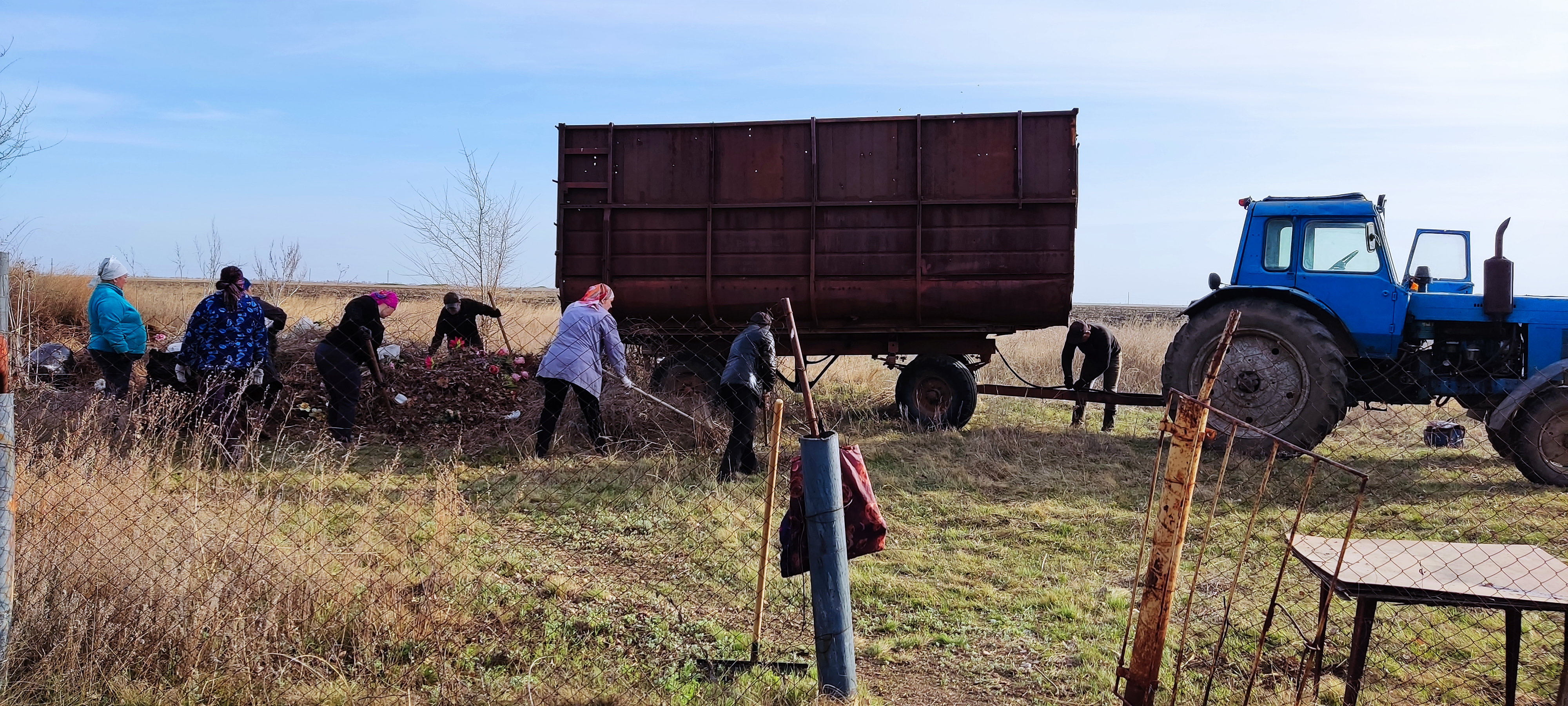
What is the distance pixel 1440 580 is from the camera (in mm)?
3543

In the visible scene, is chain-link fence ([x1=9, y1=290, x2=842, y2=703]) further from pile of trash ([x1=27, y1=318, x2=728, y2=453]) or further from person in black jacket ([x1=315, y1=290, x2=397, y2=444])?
pile of trash ([x1=27, y1=318, x2=728, y2=453])

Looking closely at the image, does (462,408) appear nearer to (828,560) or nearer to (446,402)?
(446,402)

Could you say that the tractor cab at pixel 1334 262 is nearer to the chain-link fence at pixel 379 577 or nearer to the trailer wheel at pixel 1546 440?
the trailer wheel at pixel 1546 440

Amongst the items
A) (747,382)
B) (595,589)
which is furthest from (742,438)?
(595,589)

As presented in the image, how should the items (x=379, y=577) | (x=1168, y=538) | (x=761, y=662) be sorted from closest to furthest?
(x=1168, y=538) → (x=761, y=662) → (x=379, y=577)

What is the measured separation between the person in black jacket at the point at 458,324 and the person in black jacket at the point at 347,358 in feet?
7.17

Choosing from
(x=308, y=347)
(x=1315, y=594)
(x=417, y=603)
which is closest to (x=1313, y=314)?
(x=1315, y=594)

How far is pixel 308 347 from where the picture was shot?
1065 cm

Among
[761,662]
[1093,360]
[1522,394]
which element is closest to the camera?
[761,662]

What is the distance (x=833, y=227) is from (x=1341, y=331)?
15.5 feet

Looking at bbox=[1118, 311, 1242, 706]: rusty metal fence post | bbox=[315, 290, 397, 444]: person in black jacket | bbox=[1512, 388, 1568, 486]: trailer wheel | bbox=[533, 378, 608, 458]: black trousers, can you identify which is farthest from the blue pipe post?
bbox=[1512, 388, 1568, 486]: trailer wheel

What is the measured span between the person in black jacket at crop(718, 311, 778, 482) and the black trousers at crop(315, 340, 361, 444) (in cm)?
331

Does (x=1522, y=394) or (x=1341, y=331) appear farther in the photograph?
(x=1341, y=331)

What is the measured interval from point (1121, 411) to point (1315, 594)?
767 centimetres
